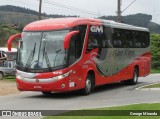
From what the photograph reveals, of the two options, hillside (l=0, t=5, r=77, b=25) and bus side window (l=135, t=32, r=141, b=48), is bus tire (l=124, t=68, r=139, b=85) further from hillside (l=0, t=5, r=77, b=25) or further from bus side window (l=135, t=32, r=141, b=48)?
hillside (l=0, t=5, r=77, b=25)

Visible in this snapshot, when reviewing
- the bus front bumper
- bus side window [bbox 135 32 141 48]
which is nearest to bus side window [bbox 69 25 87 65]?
the bus front bumper

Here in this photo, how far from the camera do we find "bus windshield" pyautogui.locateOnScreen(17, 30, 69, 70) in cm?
1947

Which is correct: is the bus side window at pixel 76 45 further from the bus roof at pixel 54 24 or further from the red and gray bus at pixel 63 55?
the bus roof at pixel 54 24

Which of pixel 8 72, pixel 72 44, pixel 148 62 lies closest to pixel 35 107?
pixel 72 44

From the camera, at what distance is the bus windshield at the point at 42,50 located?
1947 cm

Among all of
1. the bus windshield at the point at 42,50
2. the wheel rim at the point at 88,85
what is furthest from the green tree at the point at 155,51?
the bus windshield at the point at 42,50

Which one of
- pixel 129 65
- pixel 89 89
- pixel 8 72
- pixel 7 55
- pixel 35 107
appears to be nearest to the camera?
pixel 35 107

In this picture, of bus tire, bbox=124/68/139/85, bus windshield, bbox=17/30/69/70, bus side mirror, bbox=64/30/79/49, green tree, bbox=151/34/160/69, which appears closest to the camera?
bus side mirror, bbox=64/30/79/49

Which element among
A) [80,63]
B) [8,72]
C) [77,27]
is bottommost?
[8,72]

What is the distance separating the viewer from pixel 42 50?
64.8 ft

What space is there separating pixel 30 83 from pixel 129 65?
881 cm

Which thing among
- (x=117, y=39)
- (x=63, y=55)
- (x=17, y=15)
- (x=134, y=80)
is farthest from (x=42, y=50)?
(x=17, y=15)

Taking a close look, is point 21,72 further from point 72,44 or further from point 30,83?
point 72,44

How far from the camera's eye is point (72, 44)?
20.0 meters
